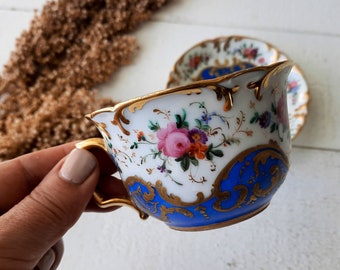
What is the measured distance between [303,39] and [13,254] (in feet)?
2.35

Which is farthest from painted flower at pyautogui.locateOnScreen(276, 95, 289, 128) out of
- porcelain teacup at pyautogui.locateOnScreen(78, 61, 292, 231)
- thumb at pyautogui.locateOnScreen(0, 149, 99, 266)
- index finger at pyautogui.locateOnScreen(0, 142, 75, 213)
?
index finger at pyautogui.locateOnScreen(0, 142, 75, 213)

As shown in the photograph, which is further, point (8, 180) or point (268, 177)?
point (8, 180)

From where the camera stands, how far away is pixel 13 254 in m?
0.44

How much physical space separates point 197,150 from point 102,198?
0.19 m

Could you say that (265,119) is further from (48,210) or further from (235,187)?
(48,210)

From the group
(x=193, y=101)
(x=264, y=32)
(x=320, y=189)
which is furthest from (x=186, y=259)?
(x=264, y=32)

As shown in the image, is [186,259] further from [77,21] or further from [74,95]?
[77,21]

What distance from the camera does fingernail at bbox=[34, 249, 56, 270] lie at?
22.7 inches

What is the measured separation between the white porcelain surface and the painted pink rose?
12.4 inches

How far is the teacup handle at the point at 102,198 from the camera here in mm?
505

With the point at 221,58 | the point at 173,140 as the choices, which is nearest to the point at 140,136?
the point at 173,140

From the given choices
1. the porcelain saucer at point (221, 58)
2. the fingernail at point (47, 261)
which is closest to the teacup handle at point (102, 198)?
the fingernail at point (47, 261)

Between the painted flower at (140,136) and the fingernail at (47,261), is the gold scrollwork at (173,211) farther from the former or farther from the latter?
the fingernail at (47,261)

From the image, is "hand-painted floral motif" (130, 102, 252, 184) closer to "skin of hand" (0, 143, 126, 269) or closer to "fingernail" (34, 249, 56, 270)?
"skin of hand" (0, 143, 126, 269)
